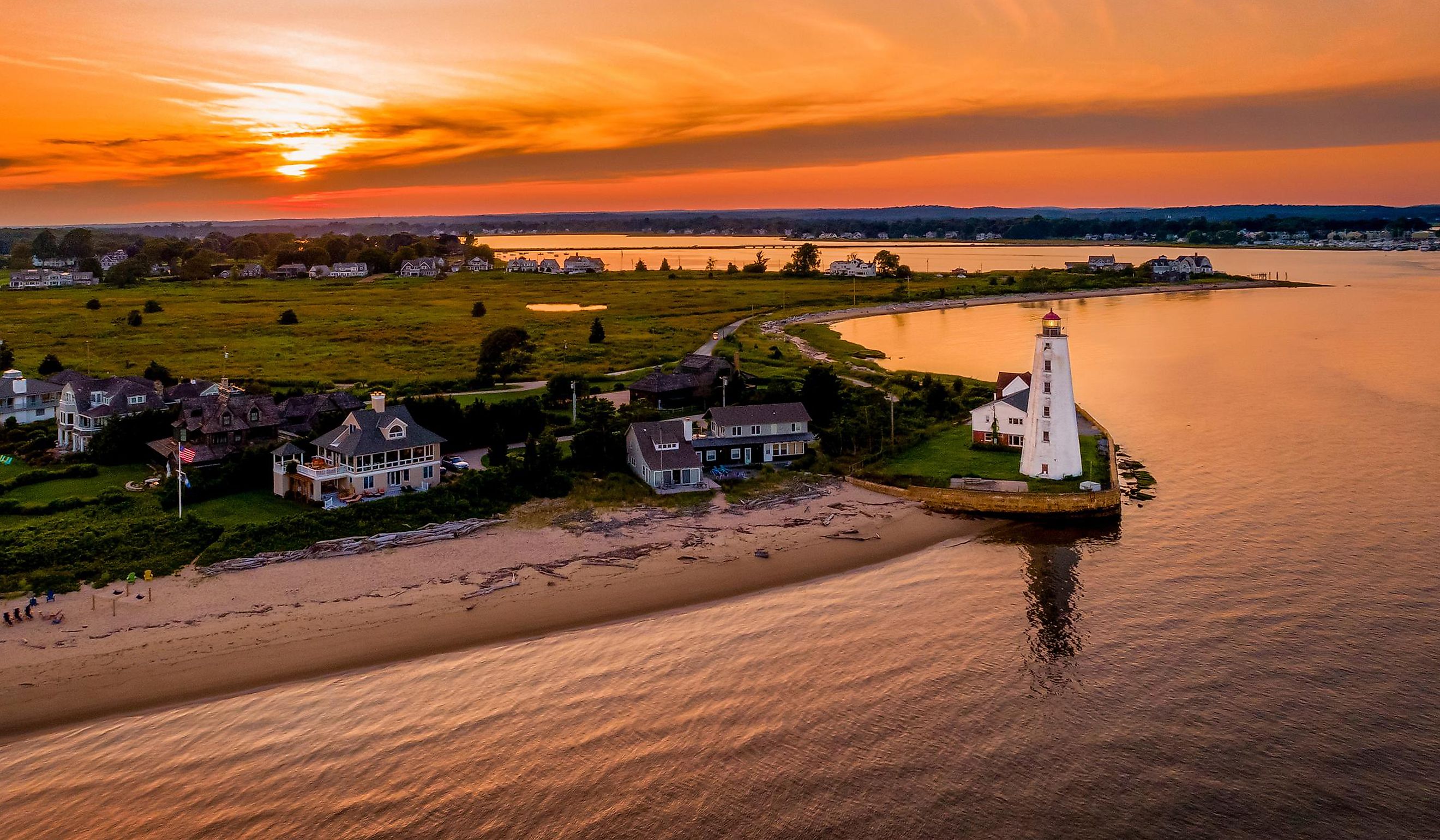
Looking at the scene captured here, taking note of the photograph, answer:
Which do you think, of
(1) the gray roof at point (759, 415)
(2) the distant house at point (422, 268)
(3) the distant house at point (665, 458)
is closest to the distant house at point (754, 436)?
(1) the gray roof at point (759, 415)

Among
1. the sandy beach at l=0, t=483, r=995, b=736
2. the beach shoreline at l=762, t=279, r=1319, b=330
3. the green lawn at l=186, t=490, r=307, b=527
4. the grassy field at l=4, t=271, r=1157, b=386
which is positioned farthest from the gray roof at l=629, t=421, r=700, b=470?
the beach shoreline at l=762, t=279, r=1319, b=330

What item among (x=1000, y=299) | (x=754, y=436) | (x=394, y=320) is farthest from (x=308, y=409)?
(x=1000, y=299)

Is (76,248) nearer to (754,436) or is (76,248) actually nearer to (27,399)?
(27,399)

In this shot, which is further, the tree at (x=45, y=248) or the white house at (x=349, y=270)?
the tree at (x=45, y=248)

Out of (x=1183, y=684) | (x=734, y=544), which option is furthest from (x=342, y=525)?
(x=1183, y=684)

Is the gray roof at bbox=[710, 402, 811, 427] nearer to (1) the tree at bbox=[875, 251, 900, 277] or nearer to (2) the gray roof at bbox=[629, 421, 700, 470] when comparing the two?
(2) the gray roof at bbox=[629, 421, 700, 470]

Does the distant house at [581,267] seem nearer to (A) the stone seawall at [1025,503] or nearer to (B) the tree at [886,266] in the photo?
(B) the tree at [886,266]

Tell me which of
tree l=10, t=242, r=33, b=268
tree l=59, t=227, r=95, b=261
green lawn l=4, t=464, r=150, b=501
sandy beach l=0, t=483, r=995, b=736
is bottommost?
sandy beach l=0, t=483, r=995, b=736
